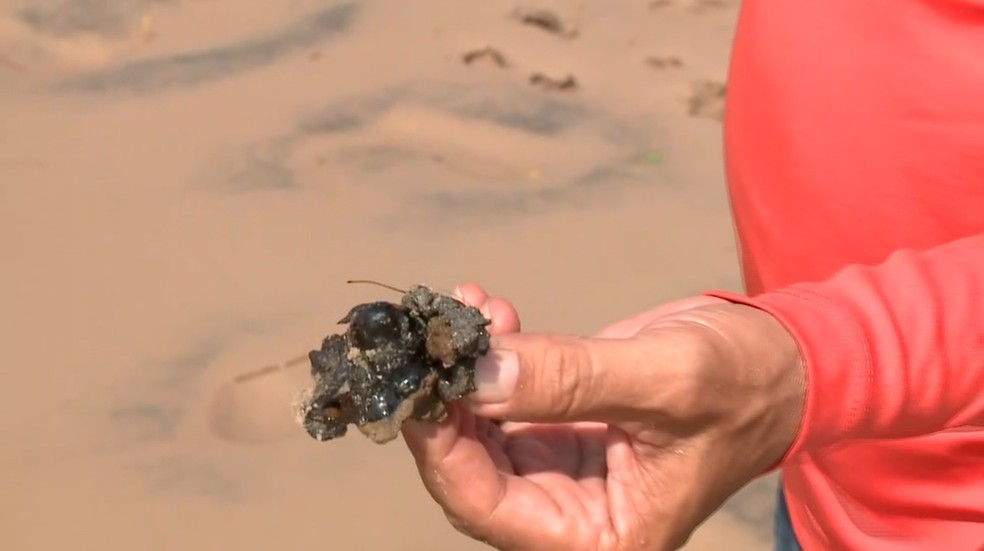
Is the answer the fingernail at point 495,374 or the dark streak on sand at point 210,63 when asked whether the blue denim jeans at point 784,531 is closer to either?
the fingernail at point 495,374

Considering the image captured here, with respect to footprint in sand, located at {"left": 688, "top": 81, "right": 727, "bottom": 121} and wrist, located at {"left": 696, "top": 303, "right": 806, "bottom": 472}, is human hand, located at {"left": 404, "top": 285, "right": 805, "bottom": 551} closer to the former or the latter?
wrist, located at {"left": 696, "top": 303, "right": 806, "bottom": 472}

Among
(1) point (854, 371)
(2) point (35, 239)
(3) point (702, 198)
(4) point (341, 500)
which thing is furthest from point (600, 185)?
(1) point (854, 371)

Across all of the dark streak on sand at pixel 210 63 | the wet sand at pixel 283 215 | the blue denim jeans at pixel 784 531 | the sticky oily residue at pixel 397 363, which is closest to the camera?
the sticky oily residue at pixel 397 363

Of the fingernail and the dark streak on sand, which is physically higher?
the fingernail

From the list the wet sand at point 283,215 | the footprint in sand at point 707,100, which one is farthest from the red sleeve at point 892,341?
the footprint in sand at point 707,100

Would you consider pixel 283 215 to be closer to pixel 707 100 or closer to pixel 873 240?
pixel 707 100

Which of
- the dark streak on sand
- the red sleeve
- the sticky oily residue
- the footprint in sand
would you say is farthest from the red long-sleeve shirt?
the dark streak on sand
